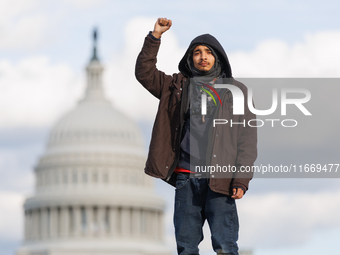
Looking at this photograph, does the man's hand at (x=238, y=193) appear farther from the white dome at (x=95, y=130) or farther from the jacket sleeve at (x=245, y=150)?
the white dome at (x=95, y=130)

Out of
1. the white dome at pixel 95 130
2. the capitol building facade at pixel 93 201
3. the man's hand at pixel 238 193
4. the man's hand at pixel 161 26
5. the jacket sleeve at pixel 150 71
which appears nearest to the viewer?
the man's hand at pixel 238 193

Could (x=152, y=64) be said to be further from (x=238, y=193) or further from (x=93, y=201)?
(x=93, y=201)

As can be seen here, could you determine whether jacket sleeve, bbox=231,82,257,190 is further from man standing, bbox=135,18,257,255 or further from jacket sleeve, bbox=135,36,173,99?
jacket sleeve, bbox=135,36,173,99

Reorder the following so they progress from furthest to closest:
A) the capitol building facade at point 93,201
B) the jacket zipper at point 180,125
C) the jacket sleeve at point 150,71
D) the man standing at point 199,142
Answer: the capitol building facade at point 93,201 → the jacket sleeve at point 150,71 → the jacket zipper at point 180,125 → the man standing at point 199,142

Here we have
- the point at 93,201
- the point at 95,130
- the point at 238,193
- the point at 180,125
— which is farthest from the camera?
the point at 95,130

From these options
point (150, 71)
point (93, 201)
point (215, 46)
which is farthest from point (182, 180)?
point (93, 201)

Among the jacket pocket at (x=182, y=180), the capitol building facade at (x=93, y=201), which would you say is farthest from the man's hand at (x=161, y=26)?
the capitol building facade at (x=93, y=201)

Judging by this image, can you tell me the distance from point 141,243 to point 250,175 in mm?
125553

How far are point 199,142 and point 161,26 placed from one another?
4.15 ft

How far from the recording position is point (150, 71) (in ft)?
37.9

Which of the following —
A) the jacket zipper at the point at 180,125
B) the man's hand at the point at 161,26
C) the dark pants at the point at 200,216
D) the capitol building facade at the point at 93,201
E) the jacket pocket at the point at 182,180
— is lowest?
the dark pants at the point at 200,216

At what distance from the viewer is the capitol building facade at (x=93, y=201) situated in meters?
135

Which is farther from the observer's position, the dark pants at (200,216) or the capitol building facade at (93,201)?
the capitol building facade at (93,201)

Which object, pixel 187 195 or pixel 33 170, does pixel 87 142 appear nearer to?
pixel 33 170
